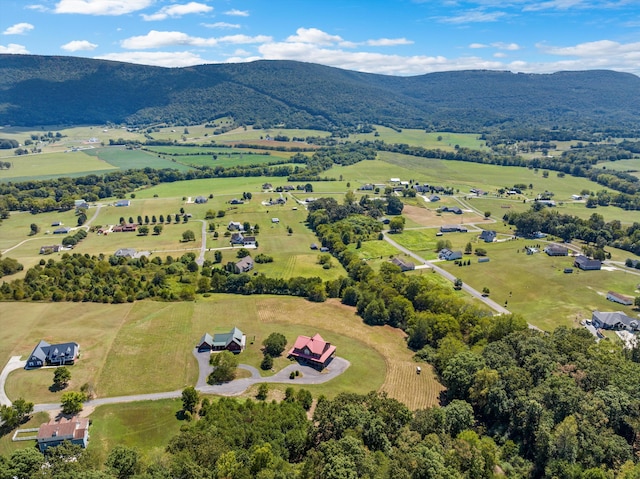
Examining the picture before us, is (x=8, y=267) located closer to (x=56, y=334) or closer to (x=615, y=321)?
(x=56, y=334)

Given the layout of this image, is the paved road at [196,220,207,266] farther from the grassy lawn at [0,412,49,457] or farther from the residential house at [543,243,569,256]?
the residential house at [543,243,569,256]

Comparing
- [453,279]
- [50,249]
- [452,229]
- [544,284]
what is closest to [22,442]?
[50,249]

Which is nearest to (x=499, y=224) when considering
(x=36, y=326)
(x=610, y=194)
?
(x=610, y=194)

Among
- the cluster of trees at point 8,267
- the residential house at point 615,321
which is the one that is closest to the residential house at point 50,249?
the cluster of trees at point 8,267

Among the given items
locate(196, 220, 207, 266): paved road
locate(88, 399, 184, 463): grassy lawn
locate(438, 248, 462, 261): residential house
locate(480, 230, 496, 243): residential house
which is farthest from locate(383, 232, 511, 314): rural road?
locate(88, 399, 184, 463): grassy lawn

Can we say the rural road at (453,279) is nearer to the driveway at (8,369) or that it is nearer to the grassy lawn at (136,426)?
the grassy lawn at (136,426)
